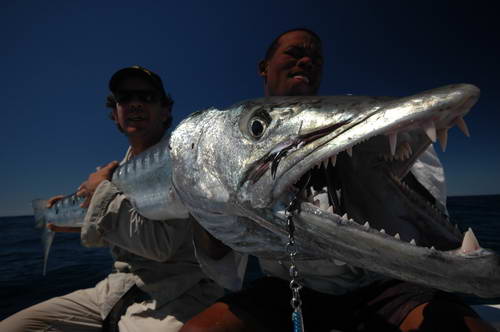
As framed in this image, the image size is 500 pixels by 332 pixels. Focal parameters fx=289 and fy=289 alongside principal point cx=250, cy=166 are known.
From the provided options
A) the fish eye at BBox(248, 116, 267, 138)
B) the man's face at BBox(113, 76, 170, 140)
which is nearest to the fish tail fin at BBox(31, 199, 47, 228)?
the man's face at BBox(113, 76, 170, 140)

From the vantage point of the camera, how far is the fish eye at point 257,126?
129 cm

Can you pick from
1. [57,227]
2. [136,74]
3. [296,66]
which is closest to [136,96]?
[136,74]

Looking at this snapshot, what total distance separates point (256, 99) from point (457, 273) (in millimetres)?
1078

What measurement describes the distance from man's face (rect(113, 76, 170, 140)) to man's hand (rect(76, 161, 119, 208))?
42 cm

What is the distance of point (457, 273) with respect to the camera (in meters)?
0.84

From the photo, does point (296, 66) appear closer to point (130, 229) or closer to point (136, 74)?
point (136, 74)

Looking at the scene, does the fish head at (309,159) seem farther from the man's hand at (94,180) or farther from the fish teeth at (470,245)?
the man's hand at (94,180)

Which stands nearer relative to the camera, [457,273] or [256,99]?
[457,273]

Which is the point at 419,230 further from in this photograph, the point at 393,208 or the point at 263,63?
the point at 263,63

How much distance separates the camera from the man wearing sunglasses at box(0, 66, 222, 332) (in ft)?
7.22

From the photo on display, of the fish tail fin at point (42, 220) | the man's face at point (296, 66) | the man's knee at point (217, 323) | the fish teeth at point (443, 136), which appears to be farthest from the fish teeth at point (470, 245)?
the fish tail fin at point (42, 220)

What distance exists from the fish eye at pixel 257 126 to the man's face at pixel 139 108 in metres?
2.07

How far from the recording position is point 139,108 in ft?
10.1

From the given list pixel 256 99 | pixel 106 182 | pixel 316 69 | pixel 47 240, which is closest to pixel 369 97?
pixel 256 99
